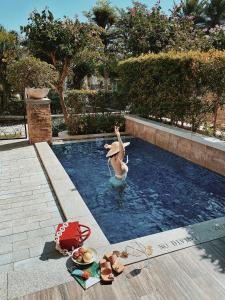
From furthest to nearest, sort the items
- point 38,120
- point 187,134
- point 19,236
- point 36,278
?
point 38,120
point 187,134
point 19,236
point 36,278

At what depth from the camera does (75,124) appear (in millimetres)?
13398

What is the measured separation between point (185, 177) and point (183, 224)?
9.32 feet

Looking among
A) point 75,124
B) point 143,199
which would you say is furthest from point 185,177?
point 75,124

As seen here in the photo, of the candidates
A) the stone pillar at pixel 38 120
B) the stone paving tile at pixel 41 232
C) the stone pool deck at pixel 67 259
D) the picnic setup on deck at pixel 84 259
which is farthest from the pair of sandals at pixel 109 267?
the stone pillar at pixel 38 120

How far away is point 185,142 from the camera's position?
997 cm

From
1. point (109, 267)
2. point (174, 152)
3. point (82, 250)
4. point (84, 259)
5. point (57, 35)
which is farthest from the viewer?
point (57, 35)

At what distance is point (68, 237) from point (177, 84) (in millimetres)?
8059

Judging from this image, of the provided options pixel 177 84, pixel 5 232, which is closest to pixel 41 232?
pixel 5 232

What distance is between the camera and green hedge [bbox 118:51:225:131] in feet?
32.6

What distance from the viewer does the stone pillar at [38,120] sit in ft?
38.3

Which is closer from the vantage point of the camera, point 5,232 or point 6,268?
point 6,268

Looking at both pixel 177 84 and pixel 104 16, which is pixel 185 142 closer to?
pixel 177 84

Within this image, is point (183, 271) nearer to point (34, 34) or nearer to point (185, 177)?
point (185, 177)

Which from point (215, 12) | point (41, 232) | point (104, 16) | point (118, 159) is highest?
point (215, 12)
